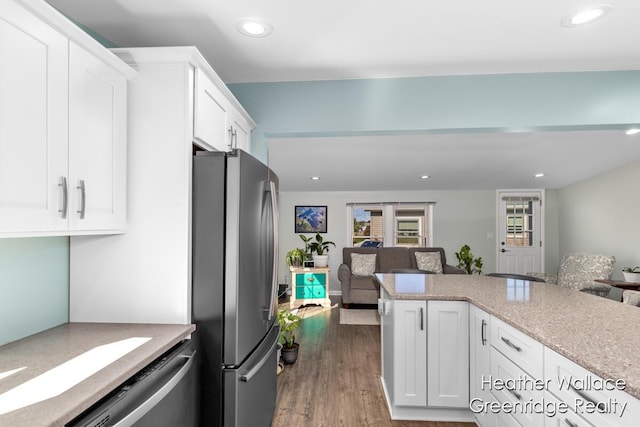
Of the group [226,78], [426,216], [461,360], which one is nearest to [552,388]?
[461,360]

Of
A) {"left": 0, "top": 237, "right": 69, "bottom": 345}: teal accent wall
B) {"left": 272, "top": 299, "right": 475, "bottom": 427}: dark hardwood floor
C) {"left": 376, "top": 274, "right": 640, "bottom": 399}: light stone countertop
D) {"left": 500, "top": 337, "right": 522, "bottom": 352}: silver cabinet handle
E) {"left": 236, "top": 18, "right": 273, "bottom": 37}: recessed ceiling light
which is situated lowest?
{"left": 272, "top": 299, "right": 475, "bottom": 427}: dark hardwood floor

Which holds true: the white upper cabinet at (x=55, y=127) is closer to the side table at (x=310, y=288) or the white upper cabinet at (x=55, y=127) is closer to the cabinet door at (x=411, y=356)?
the cabinet door at (x=411, y=356)

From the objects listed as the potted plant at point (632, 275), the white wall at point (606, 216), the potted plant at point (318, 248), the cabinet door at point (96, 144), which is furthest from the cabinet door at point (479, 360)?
the white wall at point (606, 216)

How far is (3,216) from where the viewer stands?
94cm

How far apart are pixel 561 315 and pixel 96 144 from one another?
227cm

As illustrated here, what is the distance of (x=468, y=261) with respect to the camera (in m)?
6.20

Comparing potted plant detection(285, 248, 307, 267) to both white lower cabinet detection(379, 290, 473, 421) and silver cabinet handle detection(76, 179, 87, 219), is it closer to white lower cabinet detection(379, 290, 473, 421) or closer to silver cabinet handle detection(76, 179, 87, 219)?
white lower cabinet detection(379, 290, 473, 421)

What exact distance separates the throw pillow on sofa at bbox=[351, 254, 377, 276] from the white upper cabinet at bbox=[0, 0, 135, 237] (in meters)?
4.70

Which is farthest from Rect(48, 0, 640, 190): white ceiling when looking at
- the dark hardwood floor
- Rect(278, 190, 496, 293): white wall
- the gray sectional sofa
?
Rect(278, 190, 496, 293): white wall

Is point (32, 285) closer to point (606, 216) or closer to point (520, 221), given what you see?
point (606, 216)

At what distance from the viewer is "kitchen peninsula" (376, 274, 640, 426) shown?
1091mm

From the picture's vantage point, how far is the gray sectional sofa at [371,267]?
5.33 m

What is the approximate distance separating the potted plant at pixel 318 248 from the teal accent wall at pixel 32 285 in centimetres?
436

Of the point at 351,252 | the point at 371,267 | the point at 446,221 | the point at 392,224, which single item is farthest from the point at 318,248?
the point at 446,221
